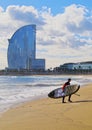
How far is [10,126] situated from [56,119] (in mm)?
1756

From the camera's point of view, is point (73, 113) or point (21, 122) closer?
point (21, 122)

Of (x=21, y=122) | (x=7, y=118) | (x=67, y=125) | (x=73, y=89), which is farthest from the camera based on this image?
(x=73, y=89)

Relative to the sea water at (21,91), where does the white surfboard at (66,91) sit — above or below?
above

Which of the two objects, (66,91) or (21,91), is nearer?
(66,91)

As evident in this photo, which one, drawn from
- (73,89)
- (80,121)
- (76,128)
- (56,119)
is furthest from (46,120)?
(73,89)

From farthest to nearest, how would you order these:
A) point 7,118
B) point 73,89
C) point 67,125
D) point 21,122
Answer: point 73,89, point 7,118, point 21,122, point 67,125

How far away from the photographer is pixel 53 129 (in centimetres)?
911

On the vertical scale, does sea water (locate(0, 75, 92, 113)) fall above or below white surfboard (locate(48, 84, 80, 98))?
below

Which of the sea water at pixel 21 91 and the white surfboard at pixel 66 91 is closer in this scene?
the white surfboard at pixel 66 91

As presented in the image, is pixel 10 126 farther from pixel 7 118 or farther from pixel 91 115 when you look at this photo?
pixel 91 115

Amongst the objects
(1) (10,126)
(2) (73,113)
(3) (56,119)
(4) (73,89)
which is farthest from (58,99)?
(1) (10,126)

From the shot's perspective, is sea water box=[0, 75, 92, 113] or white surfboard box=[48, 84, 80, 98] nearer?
white surfboard box=[48, 84, 80, 98]

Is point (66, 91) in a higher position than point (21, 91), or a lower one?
higher

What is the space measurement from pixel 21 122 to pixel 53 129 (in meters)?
1.86
